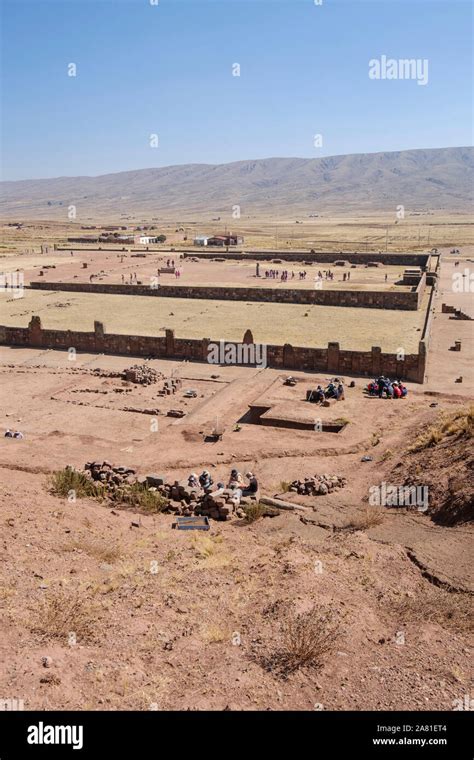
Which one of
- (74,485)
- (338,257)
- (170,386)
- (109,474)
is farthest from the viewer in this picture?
(338,257)

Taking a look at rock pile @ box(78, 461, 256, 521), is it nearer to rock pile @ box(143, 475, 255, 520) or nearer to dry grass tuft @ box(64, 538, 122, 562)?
rock pile @ box(143, 475, 255, 520)

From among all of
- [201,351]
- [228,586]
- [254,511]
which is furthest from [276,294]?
[228,586]

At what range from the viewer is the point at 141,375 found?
2531 centimetres

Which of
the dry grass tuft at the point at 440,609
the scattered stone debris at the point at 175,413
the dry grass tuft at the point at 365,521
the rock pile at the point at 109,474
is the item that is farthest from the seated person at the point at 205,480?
the dry grass tuft at the point at 440,609

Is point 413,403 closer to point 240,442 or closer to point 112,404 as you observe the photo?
point 240,442

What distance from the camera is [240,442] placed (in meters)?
18.8

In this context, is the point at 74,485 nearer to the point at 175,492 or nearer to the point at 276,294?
the point at 175,492

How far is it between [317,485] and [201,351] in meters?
14.8

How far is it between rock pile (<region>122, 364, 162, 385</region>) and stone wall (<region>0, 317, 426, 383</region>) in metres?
3.16

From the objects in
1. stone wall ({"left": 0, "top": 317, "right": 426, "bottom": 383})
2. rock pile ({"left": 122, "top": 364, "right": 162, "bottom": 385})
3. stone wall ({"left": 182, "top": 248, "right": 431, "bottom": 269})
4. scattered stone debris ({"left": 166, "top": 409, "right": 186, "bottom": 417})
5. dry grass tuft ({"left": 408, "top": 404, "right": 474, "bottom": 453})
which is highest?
stone wall ({"left": 182, "top": 248, "right": 431, "bottom": 269})

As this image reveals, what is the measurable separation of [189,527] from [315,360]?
14779 millimetres

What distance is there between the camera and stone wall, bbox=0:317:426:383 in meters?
25.7

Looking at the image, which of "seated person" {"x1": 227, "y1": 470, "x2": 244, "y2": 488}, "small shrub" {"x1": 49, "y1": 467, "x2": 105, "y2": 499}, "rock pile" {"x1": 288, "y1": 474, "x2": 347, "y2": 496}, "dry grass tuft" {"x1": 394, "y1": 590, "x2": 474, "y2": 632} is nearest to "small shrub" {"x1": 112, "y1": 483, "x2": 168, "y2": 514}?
→ "small shrub" {"x1": 49, "y1": 467, "x2": 105, "y2": 499}

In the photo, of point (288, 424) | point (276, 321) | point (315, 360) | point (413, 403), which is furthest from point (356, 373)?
point (276, 321)
